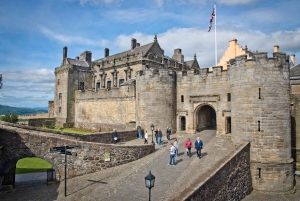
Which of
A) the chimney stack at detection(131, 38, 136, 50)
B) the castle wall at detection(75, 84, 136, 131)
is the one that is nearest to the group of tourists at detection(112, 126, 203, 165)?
the castle wall at detection(75, 84, 136, 131)

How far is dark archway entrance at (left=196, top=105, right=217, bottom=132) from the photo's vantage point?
21297mm

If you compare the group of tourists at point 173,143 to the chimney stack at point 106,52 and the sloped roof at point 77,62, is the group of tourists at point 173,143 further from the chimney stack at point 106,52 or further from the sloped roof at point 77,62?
the chimney stack at point 106,52

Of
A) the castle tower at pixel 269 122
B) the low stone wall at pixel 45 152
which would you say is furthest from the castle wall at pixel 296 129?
the low stone wall at pixel 45 152

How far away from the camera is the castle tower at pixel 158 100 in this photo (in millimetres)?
21047

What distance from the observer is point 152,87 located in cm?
2122

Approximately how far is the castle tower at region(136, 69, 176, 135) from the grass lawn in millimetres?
8887

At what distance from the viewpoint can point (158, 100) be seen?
21.1 meters

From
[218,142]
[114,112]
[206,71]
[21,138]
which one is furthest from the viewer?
[114,112]

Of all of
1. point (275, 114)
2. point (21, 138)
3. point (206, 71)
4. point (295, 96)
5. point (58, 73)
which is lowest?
point (21, 138)

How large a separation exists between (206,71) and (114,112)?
1343 cm

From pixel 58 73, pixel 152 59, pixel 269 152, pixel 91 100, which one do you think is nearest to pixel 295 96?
pixel 269 152

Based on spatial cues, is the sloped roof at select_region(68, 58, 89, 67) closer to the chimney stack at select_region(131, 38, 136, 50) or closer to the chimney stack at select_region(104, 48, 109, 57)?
the chimney stack at select_region(104, 48, 109, 57)

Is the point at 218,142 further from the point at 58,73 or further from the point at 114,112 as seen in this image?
Result: the point at 58,73

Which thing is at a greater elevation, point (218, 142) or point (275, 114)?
point (275, 114)
